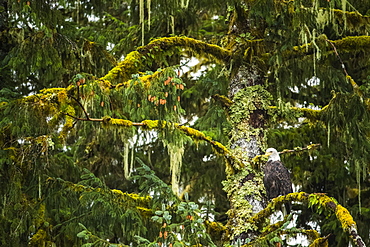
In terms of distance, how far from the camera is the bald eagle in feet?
25.7

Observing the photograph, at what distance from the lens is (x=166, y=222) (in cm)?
611

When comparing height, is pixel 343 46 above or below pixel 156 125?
above

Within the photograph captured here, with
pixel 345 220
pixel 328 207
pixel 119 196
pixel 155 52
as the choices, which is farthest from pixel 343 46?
pixel 119 196

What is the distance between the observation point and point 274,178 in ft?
26.3

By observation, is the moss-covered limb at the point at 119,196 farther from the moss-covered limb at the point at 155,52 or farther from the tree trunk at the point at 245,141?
the moss-covered limb at the point at 155,52

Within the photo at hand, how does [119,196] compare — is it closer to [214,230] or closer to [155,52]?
[214,230]

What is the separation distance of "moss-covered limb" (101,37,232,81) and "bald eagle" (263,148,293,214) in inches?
58.5

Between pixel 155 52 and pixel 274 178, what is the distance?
2.33 meters

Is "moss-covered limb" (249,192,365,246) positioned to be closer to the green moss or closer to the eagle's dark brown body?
the green moss

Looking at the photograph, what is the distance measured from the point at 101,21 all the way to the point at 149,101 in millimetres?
6081

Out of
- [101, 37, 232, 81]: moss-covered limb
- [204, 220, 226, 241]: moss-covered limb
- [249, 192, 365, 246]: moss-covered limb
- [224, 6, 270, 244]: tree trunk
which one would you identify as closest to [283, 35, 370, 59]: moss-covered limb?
[224, 6, 270, 244]: tree trunk

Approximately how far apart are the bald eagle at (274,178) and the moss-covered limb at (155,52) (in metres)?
1.49

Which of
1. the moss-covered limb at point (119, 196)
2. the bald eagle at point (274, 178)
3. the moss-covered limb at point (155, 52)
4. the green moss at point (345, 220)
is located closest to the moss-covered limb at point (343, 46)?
the moss-covered limb at point (155, 52)

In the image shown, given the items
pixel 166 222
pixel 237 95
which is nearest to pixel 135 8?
pixel 237 95
